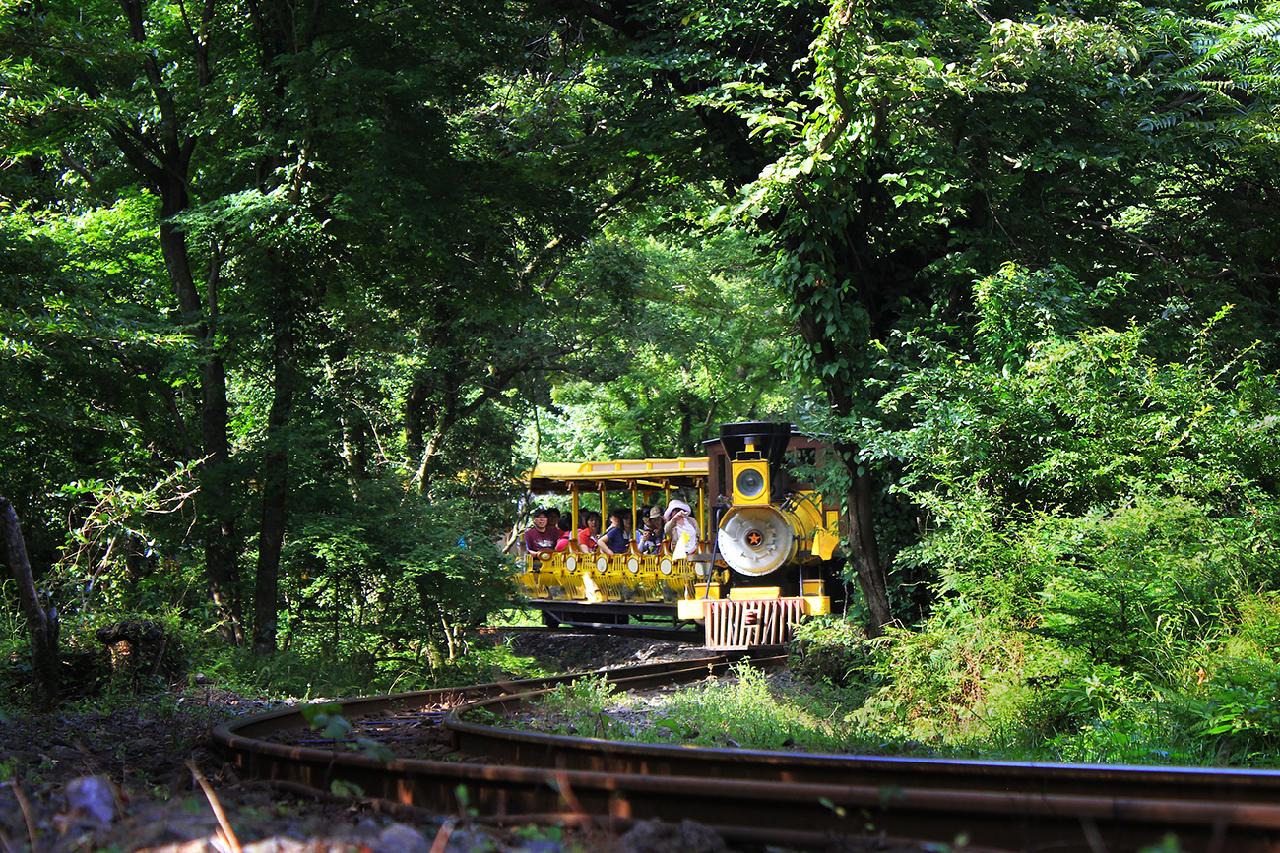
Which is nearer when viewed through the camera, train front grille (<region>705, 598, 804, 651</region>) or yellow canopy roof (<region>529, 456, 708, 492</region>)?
train front grille (<region>705, 598, 804, 651</region>)

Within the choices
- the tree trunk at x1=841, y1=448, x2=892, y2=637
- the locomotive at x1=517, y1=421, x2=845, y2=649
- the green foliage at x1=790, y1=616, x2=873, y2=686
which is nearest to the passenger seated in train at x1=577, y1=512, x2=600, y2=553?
the locomotive at x1=517, y1=421, x2=845, y2=649

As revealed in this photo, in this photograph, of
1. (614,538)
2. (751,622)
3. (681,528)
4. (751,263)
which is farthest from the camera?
(614,538)

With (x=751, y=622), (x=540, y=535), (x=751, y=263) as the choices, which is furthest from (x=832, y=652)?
(x=540, y=535)

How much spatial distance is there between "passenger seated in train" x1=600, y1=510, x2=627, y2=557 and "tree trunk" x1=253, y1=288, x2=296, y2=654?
8182 mm

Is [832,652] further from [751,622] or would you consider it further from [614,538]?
[614,538]

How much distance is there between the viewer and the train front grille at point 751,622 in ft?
51.4

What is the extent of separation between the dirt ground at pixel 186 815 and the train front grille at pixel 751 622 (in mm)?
9260

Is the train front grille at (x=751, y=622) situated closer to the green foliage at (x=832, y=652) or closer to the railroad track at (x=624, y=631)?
the green foliage at (x=832, y=652)

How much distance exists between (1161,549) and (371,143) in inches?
372

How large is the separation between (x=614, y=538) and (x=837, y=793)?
1830cm

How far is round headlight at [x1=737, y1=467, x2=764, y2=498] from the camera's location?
54.3 ft

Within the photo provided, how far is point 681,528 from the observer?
20.1 m

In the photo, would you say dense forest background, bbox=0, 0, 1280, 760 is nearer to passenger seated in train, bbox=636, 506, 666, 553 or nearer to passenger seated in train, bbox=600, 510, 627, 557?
passenger seated in train, bbox=600, 510, 627, 557

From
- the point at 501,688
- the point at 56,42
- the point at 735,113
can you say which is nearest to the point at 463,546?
the point at 501,688
